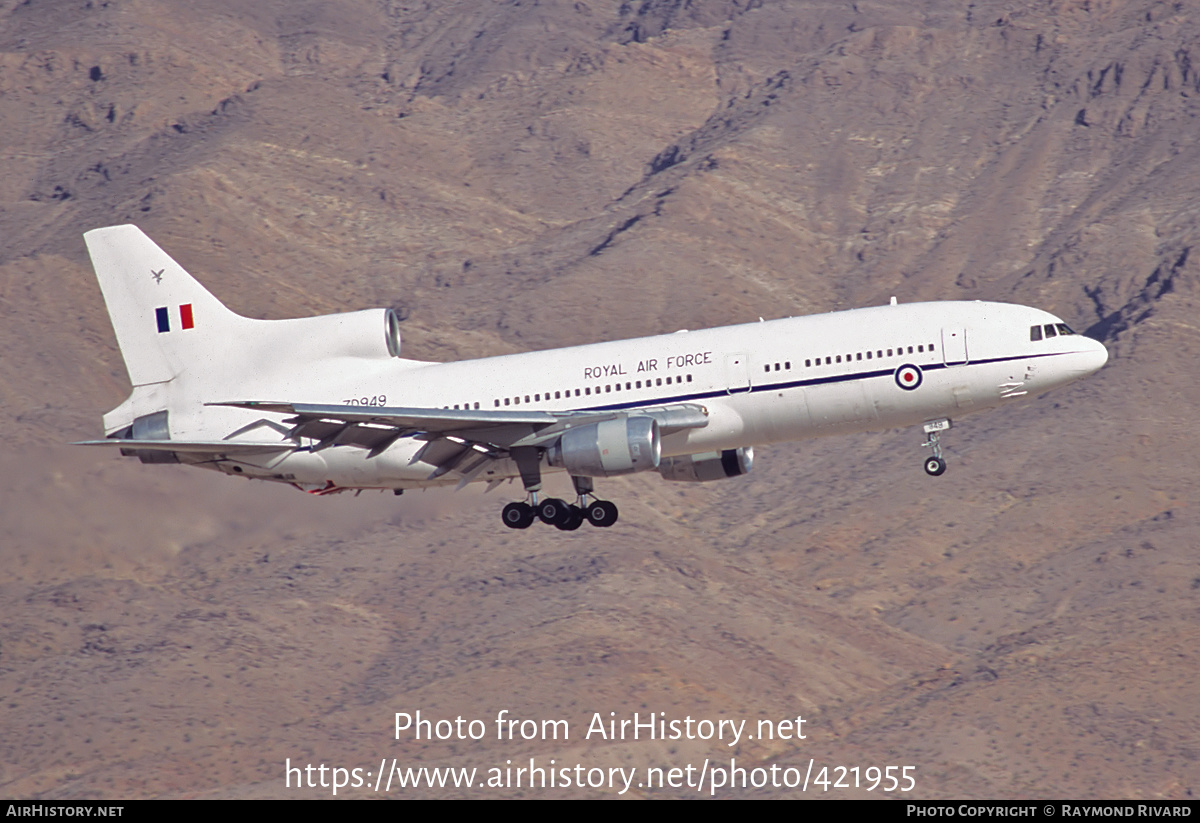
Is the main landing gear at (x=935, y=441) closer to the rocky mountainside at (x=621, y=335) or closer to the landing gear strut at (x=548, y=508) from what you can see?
the landing gear strut at (x=548, y=508)

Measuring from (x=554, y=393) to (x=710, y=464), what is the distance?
19.5ft

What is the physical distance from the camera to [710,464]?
58094 mm

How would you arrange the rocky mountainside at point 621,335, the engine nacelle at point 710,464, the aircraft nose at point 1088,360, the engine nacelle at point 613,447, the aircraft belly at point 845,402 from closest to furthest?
the engine nacelle at point 613,447, the aircraft belly at point 845,402, the aircraft nose at point 1088,360, the engine nacelle at point 710,464, the rocky mountainside at point 621,335

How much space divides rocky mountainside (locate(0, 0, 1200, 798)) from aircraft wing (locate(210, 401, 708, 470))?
38006mm

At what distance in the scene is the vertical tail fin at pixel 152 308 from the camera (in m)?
60.6

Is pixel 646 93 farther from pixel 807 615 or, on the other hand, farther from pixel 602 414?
pixel 602 414

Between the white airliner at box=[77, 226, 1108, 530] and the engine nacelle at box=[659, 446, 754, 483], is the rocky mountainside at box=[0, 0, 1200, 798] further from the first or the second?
the engine nacelle at box=[659, 446, 754, 483]

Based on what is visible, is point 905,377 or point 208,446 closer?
point 905,377

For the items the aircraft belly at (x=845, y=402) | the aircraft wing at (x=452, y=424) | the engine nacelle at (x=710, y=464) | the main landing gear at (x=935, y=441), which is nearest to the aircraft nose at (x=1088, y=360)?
the main landing gear at (x=935, y=441)

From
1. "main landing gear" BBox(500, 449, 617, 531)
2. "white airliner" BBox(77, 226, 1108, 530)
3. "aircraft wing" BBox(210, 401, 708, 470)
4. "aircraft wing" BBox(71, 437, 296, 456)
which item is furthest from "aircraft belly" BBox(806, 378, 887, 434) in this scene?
"aircraft wing" BBox(71, 437, 296, 456)

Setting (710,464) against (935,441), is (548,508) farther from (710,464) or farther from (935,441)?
(935,441)

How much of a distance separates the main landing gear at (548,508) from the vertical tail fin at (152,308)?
38.8ft

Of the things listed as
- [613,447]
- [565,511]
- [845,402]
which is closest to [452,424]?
[613,447]

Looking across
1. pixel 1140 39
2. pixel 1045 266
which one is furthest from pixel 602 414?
pixel 1140 39
